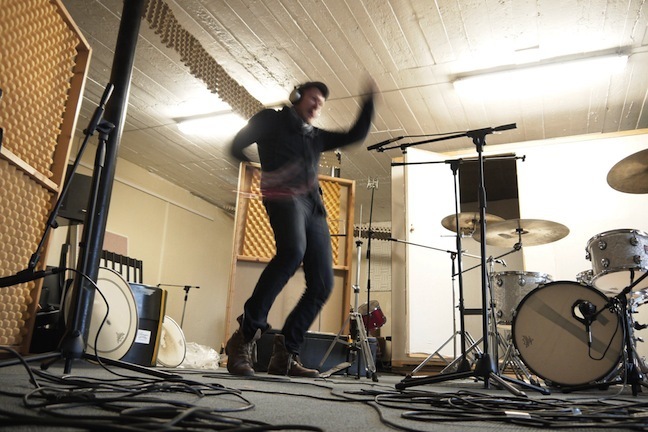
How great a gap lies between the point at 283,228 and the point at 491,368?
1.12 meters

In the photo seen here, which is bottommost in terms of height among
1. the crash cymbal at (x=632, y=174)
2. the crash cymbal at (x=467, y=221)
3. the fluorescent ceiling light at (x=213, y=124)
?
the crash cymbal at (x=467, y=221)

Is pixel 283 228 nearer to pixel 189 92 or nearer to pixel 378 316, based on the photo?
pixel 189 92

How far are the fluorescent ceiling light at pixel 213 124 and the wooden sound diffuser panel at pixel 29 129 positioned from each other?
2.90 m

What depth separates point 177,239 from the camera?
7.70m

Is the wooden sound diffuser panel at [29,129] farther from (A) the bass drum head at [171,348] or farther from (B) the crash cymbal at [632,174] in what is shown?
(B) the crash cymbal at [632,174]

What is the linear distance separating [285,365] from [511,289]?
74.6 inches

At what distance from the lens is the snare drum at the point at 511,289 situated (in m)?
3.54

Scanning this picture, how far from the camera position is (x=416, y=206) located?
17.3ft

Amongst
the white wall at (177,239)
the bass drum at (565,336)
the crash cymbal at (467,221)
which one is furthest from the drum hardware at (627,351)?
the white wall at (177,239)

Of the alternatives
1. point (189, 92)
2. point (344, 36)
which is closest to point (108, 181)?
point (344, 36)

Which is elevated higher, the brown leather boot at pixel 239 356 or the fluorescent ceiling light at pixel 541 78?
the fluorescent ceiling light at pixel 541 78

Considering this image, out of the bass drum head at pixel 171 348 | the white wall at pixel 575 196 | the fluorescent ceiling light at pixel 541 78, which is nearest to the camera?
the bass drum head at pixel 171 348

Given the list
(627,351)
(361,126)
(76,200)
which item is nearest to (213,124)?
(76,200)

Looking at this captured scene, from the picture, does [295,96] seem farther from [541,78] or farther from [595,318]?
[541,78]
